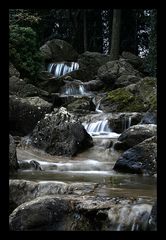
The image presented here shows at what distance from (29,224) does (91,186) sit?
181 cm

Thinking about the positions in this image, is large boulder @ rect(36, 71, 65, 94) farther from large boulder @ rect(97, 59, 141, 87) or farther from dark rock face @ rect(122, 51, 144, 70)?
dark rock face @ rect(122, 51, 144, 70)

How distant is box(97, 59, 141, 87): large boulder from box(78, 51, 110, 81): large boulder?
324cm

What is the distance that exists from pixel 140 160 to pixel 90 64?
17.5m

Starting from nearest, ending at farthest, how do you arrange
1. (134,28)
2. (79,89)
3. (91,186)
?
(91,186) < (79,89) < (134,28)

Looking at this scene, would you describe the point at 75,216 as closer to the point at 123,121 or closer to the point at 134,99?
the point at 123,121

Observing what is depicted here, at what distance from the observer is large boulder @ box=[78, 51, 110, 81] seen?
25547 millimetres

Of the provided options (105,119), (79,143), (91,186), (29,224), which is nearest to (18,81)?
(105,119)

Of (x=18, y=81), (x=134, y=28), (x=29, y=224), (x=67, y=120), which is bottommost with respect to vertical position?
(x=29, y=224)

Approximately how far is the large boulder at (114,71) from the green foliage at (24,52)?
3239 millimetres

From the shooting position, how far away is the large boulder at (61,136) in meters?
11.8

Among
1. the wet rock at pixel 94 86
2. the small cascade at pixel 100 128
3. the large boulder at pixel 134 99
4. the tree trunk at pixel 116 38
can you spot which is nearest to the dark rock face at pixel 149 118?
the small cascade at pixel 100 128

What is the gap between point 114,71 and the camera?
21312 mm
